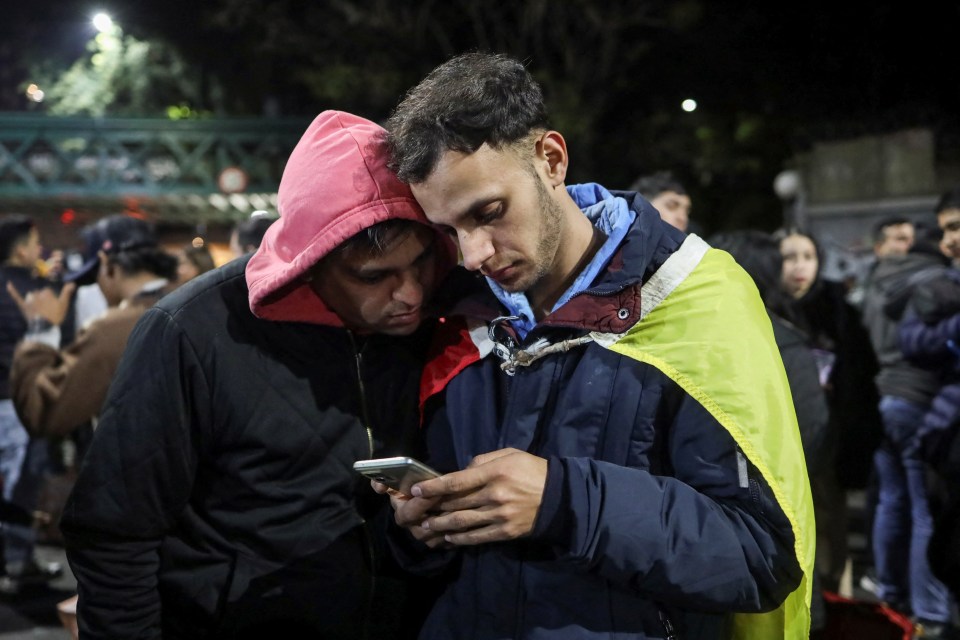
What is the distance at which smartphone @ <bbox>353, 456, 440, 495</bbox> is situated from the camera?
5.30 ft

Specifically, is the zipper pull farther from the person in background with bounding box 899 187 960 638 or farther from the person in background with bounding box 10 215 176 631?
the person in background with bounding box 10 215 176 631

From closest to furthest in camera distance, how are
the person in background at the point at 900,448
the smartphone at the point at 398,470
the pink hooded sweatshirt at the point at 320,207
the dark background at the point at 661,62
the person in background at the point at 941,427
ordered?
1. the smartphone at the point at 398,470
2. the pink hooded sweatshirt at the point at 320,207
3. the person in background at the point at 941,427
4. the person in background at the point at 900,448
5. the dark background at the point at 661,62

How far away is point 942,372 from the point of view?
5336 mm

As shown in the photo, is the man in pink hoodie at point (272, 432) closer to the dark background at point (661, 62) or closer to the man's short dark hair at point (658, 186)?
the man's short dark hair at point (658, 186)

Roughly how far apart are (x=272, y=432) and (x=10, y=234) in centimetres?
557

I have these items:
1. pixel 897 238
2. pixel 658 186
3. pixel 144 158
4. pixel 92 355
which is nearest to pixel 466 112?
pixel 92 355

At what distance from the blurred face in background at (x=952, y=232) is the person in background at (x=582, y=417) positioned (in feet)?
13.0

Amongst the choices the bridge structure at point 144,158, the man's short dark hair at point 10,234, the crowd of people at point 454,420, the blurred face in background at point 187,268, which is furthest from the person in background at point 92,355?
the bridge structure at point 144,158

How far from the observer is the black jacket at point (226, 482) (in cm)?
216

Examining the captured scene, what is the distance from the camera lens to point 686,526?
5.49 ft

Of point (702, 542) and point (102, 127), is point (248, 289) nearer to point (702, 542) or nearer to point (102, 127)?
point (702, 542)

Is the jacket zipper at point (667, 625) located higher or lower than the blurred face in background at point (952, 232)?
lower

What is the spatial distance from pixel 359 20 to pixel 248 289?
1694cm

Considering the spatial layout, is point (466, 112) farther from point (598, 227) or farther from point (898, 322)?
point (898, 322)
